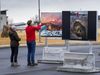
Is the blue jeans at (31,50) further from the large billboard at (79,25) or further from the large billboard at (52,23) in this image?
the large billboard at (52,23)

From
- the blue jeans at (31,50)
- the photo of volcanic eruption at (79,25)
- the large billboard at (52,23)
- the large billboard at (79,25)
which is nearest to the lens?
the large billboard at (79,25)

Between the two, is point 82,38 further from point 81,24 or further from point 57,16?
point 57,16

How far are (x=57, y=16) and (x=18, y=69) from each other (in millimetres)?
3646

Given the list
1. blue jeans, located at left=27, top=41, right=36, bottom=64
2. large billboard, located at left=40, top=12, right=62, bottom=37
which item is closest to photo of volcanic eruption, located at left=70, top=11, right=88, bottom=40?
blue jeans, located at left=27, top=41, right=36, bottom=64

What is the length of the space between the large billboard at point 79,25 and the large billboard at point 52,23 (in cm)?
241

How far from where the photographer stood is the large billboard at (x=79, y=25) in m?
17.3

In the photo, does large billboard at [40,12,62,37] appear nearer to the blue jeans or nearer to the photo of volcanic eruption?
the blue jeans

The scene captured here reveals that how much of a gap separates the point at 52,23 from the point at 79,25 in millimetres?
3335

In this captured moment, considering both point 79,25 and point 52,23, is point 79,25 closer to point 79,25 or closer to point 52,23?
point 79,25

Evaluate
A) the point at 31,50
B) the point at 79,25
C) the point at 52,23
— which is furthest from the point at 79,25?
the point at 52,23

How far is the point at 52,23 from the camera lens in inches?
820

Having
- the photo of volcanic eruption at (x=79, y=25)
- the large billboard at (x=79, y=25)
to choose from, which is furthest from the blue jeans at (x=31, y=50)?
the photo of volcanic eruption at (x=79, y=25)

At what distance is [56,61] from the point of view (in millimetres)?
20484

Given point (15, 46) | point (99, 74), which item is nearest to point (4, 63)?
point (15, 46)
